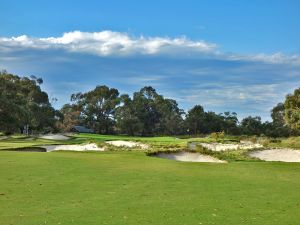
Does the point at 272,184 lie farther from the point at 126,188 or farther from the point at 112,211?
the point at 112,211

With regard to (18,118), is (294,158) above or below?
below

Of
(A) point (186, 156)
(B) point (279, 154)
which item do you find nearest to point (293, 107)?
(B) point (279, 154)

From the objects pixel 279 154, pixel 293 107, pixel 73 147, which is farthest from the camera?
→ pixel 293 107

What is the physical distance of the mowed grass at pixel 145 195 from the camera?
1217 centimetres

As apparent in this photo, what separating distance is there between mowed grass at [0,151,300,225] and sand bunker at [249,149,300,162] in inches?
473

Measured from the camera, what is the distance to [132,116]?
423 ft

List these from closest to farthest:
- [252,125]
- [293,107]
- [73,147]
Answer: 1. [73,147]
2. [293,107]
3. [252,125]

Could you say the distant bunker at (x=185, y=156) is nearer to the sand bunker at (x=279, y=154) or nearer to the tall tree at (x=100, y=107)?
the sand bunker at (x=279, y=154)

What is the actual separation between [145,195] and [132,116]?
4471 inches

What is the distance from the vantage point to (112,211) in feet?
42.2

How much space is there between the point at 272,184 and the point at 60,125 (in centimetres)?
11070

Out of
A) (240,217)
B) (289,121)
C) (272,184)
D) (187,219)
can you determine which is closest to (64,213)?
(187,219)

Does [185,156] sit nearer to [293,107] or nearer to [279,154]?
[279,154]

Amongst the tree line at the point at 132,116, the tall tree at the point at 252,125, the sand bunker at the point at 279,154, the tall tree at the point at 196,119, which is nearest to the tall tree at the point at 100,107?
the tree line at the point at 132,116
